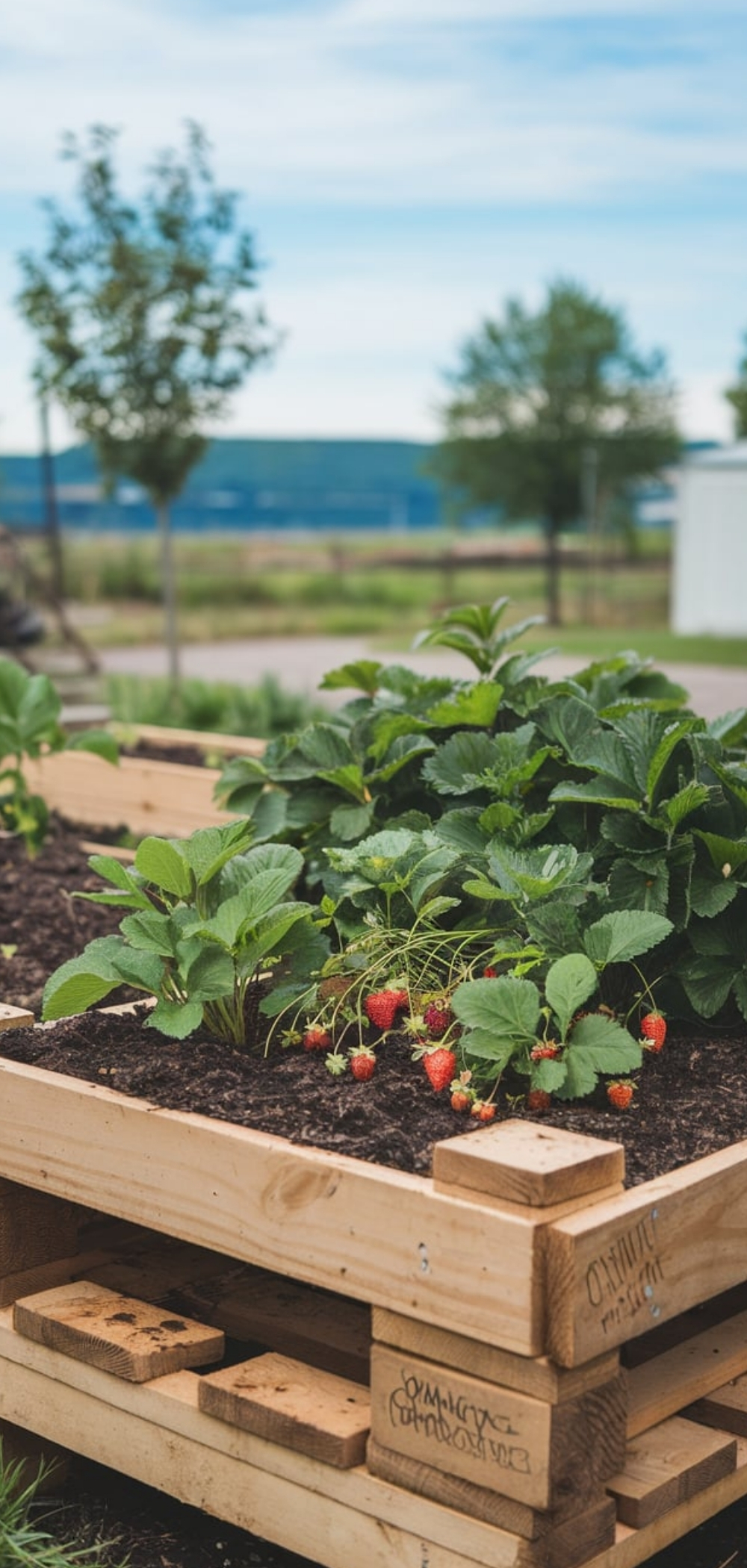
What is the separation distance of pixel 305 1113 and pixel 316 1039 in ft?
0.80

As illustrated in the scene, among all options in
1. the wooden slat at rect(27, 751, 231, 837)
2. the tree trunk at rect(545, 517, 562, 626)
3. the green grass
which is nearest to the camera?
the wooden slat at rect(27, 751, 231, 837)

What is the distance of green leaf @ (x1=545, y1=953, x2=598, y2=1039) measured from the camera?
1.93 metres

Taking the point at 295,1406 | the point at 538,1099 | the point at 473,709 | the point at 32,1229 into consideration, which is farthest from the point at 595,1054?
the point at 473,709

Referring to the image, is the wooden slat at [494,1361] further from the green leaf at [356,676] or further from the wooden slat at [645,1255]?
the green leaf at [356,676]

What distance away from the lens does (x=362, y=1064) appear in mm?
2137

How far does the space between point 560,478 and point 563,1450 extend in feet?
87.9

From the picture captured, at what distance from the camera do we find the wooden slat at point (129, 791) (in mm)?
4617

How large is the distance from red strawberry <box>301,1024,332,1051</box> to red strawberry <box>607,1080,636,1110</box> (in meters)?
0.43

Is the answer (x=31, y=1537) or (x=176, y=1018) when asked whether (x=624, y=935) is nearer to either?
(x=176, y=1018)

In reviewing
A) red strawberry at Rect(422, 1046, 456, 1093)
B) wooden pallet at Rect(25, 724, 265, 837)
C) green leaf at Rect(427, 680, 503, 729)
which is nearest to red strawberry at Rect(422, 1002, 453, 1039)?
red strawberry at Rect(422, 1046, 456, 1093)

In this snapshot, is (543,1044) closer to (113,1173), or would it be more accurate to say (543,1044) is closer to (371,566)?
(113,1173)

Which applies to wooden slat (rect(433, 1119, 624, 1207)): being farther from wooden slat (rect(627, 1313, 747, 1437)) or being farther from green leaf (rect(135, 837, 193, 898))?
green leaf (rect(135, 837, 193, 898))

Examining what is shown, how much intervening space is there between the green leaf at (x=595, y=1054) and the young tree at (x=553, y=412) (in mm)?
25694

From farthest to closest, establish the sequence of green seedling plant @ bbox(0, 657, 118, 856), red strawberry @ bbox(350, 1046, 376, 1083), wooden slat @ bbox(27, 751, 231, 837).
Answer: wooden slat @ bbox(27, 751, 231, 837)
green seedling plant @ bbox(0, 657, 118, 856)
red strawberry @ bbox(350, 1046, 376, 1083)
